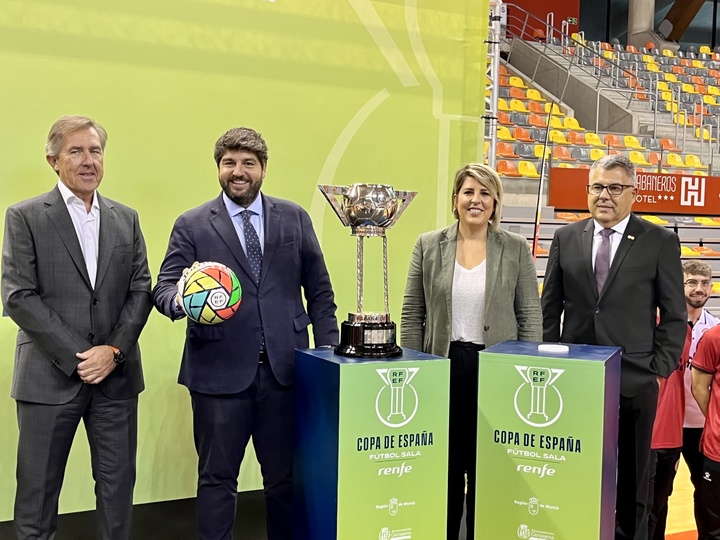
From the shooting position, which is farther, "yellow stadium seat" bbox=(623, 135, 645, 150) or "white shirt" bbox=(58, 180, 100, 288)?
"yellow stadium seat" bbox=(623, 135, 645, 150)

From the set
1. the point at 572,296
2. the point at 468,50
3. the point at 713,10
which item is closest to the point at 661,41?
the point at 713,10

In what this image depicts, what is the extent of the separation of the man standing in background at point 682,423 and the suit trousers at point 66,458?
2058mm

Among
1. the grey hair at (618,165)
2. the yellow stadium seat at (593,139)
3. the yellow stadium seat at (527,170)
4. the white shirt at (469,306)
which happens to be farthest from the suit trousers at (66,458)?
the yellow stadium seat at (593,139)

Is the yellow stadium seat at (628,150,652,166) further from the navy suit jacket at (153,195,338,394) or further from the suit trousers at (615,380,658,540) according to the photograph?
the navy suit jacket at (153,195,338,394)

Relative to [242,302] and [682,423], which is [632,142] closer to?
[682,423]

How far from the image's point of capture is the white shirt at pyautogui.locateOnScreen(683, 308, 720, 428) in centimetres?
330

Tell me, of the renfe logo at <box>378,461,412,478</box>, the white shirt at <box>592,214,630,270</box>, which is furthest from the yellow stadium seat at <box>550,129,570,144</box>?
the renfe logo at <box>378,461,412,478</box>

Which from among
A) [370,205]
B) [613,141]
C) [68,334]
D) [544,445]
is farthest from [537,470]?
[613,141]

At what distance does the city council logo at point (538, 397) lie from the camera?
2068 millimetres

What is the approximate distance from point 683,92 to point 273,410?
1312cm

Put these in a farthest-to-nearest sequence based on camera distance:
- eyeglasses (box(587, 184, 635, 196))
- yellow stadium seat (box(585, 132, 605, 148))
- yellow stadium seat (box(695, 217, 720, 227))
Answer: yellow stadium seat (box(585, 132, 605, 148))
yellow stadium seat (box(695, 217, 720, 227))
eyeglasses (box(587, 184, 635, 196))

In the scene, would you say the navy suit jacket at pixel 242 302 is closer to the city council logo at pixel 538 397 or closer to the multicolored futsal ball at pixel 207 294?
the multicolored futsal ball at pixel 207 294

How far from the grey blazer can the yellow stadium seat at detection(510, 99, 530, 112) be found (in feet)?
29.7

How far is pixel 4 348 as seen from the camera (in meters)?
3.29
